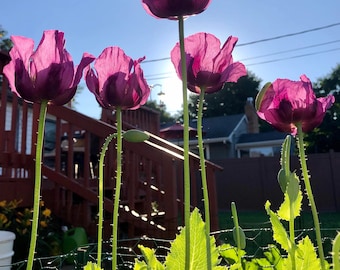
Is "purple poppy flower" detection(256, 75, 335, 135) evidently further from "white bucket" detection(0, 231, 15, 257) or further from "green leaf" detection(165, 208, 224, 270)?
"white bucket" detection(0, 231, 15, 257)

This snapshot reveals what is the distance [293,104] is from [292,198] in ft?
0.60

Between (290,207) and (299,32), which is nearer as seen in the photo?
(290,207)

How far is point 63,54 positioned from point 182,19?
184 mm

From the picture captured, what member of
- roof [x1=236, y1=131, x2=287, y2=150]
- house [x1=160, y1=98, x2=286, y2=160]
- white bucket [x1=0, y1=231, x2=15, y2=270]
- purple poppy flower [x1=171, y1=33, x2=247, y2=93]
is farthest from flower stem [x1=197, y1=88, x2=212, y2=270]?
roof [x1=236, y1=131, x2=287, y2=150]

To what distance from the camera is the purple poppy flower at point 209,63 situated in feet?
1.97

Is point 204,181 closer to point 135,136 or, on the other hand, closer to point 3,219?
point 135,136

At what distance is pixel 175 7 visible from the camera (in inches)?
20.2

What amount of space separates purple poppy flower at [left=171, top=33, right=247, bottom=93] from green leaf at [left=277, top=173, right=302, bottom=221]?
8.0 inches

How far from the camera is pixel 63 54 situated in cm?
56

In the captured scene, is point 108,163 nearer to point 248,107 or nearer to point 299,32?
point 299,32

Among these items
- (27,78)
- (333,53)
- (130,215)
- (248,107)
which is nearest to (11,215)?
(130,215)

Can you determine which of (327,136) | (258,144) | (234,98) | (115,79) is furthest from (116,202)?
(234,98)

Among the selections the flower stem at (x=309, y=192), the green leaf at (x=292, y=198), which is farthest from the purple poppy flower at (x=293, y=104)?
the green leaf at (x=292, y=198)

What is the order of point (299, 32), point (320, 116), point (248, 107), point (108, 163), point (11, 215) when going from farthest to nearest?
1. point (248, 107)
2. point (299, 32)
3. point (108, 163)
4. point (11, 215)
5. point (320, 116)
